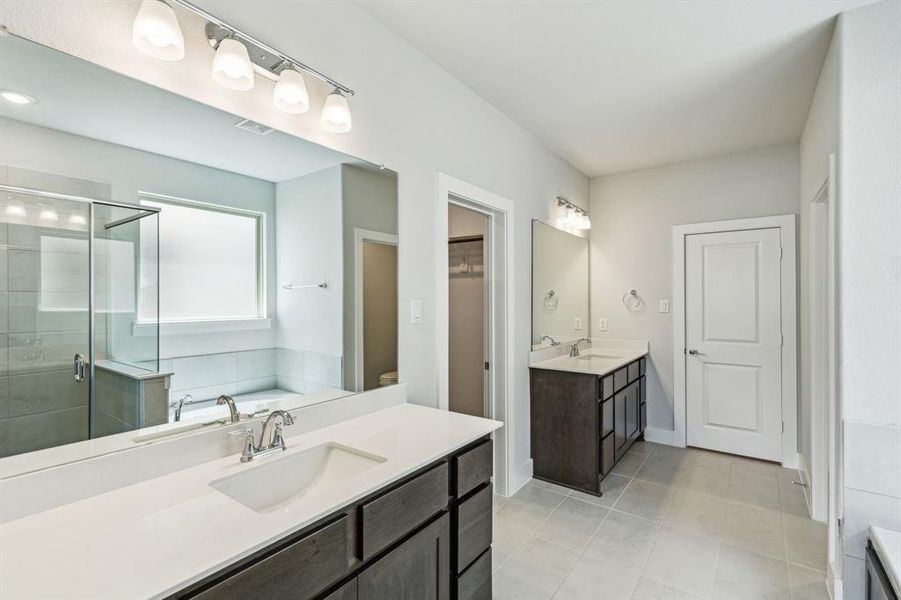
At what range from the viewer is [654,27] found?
6.63ft

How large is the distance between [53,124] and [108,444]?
834mm

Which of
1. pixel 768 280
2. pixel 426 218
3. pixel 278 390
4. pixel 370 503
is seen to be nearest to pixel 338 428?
pixel 278 390

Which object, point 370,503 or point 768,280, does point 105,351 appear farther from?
point 768,280

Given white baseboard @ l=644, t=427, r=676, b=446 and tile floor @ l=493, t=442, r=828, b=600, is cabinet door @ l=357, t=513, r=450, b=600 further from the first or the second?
white baseboard @ l=644, t=427, r=676, b=446

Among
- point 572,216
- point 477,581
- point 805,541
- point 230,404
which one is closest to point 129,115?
point 230,404

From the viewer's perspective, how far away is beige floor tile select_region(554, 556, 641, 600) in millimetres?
1988

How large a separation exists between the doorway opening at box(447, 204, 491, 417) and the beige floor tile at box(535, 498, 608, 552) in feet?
3.17

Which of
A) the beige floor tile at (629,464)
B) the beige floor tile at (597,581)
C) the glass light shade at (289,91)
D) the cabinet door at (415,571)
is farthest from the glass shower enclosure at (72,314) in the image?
the beige floor tile at (629,464)

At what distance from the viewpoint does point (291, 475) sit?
1.39m

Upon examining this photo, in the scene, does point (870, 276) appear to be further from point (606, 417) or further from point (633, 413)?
point (633, 413)

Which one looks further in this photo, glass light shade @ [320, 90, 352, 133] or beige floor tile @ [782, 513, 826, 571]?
beige floor tile @ [782, 513, 826, 571]

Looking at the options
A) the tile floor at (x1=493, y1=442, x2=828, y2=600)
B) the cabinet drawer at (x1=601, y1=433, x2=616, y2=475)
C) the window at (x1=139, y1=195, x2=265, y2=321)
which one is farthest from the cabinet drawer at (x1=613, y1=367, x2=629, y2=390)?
the window at (x1=139, y1=195, x2=265, y2=321)

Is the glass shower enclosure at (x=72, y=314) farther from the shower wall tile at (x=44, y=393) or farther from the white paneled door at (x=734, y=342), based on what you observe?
the white paneled door at (x=734, y=342)

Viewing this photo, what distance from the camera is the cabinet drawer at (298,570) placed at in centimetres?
89
